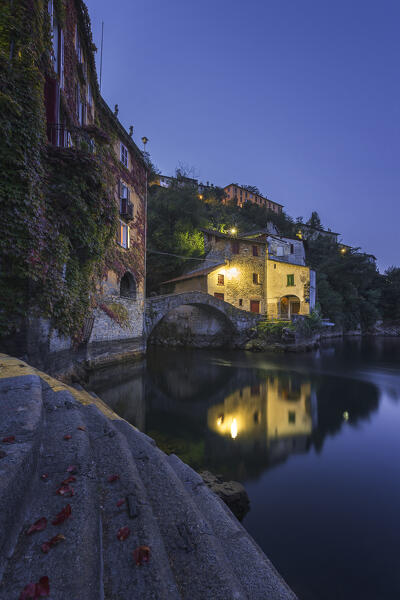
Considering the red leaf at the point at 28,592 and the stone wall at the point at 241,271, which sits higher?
the stone wall at the point at 241,271

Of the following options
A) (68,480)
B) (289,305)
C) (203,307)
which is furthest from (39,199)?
(289,305)

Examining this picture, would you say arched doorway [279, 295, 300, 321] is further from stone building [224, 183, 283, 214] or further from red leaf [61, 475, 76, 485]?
stone building [224, 183, 283, 214]

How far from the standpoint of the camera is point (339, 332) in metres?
36.4

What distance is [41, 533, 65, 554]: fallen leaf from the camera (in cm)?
119

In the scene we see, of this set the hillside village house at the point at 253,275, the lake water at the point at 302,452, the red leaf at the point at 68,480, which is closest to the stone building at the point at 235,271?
the hillside village house at the point at 253,275

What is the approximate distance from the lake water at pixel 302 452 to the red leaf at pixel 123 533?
2.24m

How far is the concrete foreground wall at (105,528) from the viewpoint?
1146 mm

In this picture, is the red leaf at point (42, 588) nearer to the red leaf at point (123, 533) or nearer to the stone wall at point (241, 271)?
the red leaf at point (123, 533)

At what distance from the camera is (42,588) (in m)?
1.01

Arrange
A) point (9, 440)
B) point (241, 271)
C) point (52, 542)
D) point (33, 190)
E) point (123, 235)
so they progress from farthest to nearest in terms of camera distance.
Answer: point (241, 271) → point (123, 235) → point (33, 190) → point (9, 440) → point (52, 542)

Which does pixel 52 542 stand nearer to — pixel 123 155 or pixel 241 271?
pixel 123 155

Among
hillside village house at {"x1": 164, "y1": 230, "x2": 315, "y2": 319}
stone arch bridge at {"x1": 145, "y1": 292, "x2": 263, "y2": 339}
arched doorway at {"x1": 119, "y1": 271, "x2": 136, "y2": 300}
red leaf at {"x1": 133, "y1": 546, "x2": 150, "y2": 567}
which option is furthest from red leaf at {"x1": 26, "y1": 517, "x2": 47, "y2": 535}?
hillside village house at {"x1": 164, "y1": 230, "x2": 315, "y2": 319}

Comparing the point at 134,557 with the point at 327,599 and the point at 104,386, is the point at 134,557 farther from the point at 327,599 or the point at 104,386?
the point at 104,386

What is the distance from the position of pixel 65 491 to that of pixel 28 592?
0.61 meters
